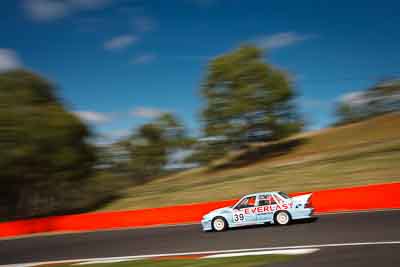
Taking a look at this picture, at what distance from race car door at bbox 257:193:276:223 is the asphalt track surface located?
0.37 metres

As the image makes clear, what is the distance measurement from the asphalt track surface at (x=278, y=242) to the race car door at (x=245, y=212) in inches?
17.6

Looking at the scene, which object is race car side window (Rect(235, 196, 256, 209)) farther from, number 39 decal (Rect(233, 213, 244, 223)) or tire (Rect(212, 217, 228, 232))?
tire (Rect(212, 217, 228, 232))

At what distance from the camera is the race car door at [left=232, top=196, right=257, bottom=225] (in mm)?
16875

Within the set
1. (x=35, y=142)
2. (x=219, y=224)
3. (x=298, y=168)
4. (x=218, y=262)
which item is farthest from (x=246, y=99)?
(x=218, y=262)

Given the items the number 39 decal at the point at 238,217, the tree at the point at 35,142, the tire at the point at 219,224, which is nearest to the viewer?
the number 39 decal at the point at 238,217

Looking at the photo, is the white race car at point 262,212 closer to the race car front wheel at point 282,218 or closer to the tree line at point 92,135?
the race car front wheel at point 282,218

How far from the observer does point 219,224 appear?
1744 cm

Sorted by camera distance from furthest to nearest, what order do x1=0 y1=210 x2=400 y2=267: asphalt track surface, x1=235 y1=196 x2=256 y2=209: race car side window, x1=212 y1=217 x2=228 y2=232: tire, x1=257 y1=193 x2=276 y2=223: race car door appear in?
x1=212 y1=217 x2=228 y2=232: tire → x1=235 y1=196 x2=256 y2=209: race car side window → x1=257 y1=193 x2=276 y2=223: race car door → x1=0 y1=210 x2=400 y2=267: asphalt track surface

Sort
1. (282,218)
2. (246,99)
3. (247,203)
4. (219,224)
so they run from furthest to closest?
1. (246,99)
2. (219,224)
3. (247,203)
4. (282,218)

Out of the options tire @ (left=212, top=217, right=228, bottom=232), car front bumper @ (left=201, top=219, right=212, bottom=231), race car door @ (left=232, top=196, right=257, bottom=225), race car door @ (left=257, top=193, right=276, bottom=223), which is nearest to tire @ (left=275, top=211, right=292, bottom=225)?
race car door @ (left=257, top=193, right=276, bottom=223)

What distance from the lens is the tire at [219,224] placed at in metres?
17.4

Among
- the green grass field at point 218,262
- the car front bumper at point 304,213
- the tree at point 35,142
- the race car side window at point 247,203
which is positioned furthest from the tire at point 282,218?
the tree at point 35,142

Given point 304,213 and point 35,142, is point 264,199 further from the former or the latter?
point 35,142

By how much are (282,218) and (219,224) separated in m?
2.51
